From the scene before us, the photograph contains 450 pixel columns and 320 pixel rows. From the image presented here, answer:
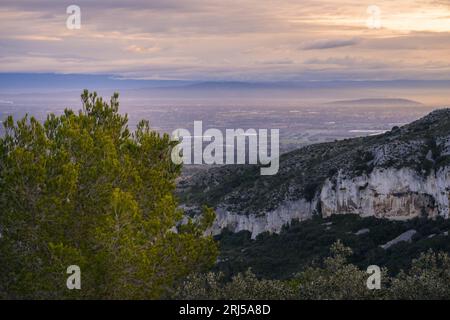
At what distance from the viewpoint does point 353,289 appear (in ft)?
61.1

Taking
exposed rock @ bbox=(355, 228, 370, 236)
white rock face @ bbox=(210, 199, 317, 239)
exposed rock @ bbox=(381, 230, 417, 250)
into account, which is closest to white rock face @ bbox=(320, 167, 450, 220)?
Answer: white rock face @ bbox=(210, 199, 317, 239)

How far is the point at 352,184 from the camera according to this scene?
58281 millimetres

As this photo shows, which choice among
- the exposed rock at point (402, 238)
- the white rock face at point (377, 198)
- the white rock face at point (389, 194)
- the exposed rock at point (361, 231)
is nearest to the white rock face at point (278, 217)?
the white rock face at point (377, 198)

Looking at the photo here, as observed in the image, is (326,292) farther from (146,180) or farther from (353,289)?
(146,180)

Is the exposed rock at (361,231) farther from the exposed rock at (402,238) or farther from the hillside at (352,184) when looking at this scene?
the hillside at (352,184)

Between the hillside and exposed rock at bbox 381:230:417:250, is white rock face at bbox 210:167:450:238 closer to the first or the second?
the hillside

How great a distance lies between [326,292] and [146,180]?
703 cm

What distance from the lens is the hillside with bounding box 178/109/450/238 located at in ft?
176

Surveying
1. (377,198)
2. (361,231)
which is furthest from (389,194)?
(361,231)

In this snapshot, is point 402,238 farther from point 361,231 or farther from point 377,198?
point 377,198

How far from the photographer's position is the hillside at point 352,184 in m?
53.5
